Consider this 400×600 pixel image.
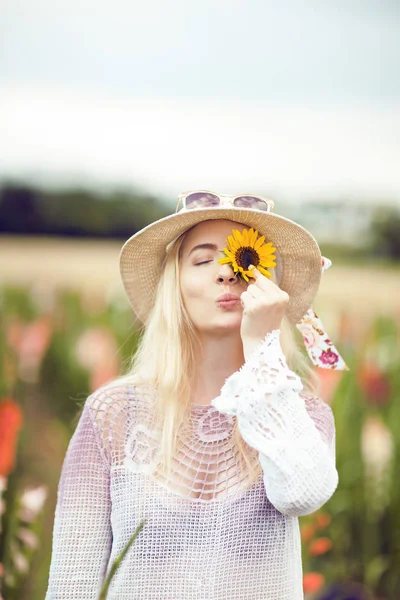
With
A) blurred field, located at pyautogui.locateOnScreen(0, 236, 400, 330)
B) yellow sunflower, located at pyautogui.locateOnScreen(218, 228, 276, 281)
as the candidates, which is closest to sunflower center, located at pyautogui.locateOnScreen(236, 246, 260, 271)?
yellow sunflower, located at pyautogui.locateOnScreen(218, 228, 276, 281)

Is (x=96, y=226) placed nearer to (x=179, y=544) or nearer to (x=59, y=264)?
(x=59, y=264)

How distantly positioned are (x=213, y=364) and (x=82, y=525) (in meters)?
0.41

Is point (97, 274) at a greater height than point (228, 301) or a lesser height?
lesser

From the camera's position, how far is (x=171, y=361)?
1.70 meters

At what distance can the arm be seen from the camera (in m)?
1.58

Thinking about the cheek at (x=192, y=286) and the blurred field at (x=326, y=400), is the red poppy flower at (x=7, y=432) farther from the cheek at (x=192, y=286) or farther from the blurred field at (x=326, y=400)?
the cheek at (x=192, y=286)

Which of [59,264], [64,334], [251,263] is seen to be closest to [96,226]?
[59,264]

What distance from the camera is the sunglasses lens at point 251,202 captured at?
170 cm

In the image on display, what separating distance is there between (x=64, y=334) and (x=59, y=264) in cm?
138

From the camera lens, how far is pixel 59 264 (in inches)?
186

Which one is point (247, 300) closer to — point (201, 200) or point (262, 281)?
point (262, 281)

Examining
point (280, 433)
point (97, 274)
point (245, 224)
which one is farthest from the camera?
point (97, 274)

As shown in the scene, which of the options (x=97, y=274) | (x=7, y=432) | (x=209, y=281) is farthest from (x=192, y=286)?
(x=97, y=274)

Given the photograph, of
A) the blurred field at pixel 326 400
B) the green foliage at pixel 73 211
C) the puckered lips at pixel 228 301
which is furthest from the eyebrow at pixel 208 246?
the green foliage at pixel 73 211
